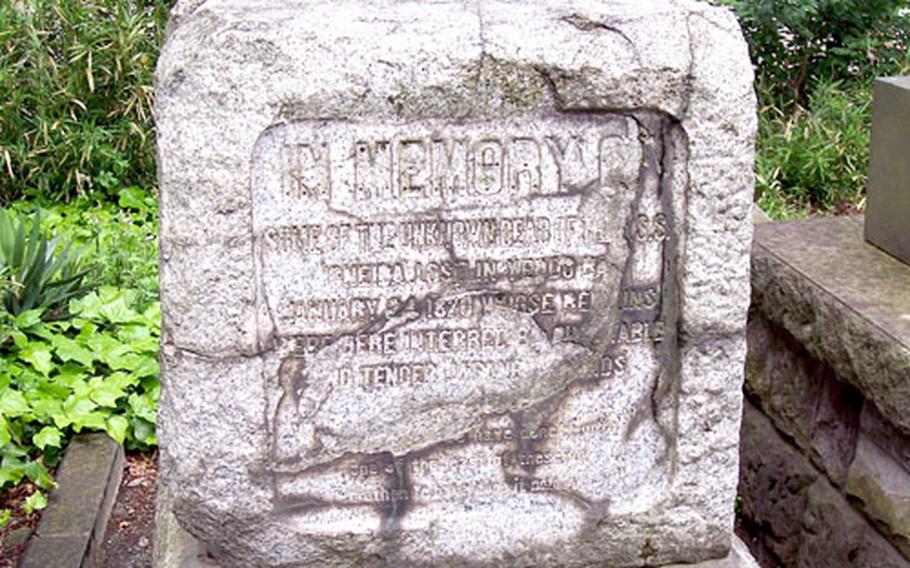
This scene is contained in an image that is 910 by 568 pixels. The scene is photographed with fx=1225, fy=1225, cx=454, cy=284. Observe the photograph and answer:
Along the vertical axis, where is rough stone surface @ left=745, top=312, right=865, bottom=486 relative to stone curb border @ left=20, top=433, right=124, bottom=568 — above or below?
above

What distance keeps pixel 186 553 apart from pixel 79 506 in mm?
959

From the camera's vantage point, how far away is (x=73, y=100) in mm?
5645

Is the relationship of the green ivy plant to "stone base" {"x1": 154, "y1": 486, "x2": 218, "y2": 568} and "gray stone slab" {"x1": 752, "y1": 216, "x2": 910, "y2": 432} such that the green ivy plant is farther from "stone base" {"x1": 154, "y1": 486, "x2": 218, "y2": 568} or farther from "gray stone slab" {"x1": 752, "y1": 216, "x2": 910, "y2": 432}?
"gray stone slab" {"x1": 752, "y1": 216, "x2": 910, "y2": 432}

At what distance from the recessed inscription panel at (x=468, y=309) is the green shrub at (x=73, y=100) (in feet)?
11.1

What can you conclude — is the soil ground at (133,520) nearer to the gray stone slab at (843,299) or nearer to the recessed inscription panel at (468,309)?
the recessed inscription panel at (468,309)

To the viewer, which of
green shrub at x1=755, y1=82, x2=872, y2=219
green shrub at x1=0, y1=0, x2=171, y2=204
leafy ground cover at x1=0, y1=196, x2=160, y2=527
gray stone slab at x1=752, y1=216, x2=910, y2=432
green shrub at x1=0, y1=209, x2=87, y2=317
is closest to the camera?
gray stone slab at x1=752, y1=216, x2=910, y2=432

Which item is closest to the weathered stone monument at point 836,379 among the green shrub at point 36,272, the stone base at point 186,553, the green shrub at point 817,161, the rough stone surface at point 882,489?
the rough stone surface at point 882,489

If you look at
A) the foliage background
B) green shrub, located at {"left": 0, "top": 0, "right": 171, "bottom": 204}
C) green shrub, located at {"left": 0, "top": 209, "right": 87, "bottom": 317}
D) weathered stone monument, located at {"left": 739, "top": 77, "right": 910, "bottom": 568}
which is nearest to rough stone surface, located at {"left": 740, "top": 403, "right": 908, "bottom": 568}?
weathered stone monument, located at {"left": 739, "top": 77, "right": 910, "bottom": 568}

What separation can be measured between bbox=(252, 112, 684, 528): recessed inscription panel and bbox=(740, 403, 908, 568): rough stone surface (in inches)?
29.1

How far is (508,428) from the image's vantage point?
259cm

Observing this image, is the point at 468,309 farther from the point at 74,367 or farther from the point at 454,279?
the point at 74,367

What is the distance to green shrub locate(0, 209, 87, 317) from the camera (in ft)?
13.8

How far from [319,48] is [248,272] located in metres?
0.46

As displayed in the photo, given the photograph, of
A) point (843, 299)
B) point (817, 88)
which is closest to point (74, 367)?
point (843, 299)
